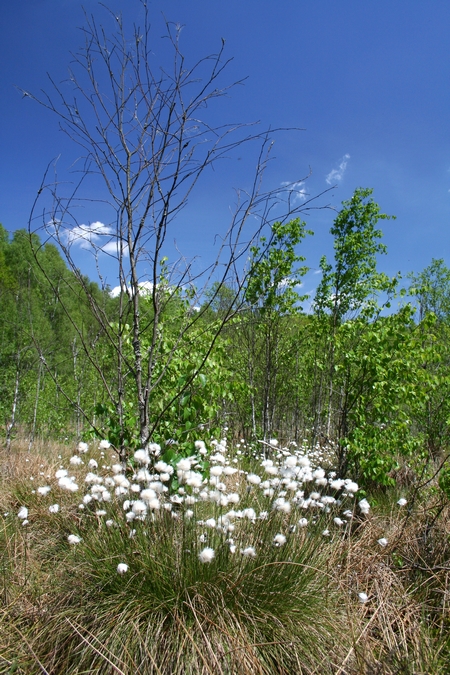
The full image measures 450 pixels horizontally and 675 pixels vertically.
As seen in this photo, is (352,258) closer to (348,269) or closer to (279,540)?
(348,269)

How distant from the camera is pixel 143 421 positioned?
8.86ft

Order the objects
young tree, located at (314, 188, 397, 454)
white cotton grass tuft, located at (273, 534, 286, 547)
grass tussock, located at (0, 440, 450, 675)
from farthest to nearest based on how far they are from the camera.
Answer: young tree, located at (314, 188, 397, 454) → white cotton grass tuft, located at (273, 534, 286, 547) → grass tussock, located at (0, 440, 450, 675)

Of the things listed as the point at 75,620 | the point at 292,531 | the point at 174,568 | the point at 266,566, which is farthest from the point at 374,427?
the point at 75,620

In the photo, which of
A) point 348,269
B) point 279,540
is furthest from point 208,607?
point 348,269

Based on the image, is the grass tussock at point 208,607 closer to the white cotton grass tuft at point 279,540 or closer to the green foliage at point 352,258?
the white cotton grass tuft at point 279,540

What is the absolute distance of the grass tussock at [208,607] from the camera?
1861mm

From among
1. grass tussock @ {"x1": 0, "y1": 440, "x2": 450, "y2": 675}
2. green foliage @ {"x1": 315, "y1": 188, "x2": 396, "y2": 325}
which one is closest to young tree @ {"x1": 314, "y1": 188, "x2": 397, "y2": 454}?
green foliage @ {"x1": 315, "y1": 188, "x2": 396, "y2": 325}

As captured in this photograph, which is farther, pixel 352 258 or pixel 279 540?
pixel 352 258

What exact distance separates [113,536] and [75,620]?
1.68 feet

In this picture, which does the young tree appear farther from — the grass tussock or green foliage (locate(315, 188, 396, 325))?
the grass tussock

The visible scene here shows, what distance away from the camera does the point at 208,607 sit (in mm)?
2033

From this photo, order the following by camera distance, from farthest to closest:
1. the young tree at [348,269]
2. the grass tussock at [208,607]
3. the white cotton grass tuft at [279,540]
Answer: the young tree at [348,269] < the white cotton grass tuft at [279,540] < the grass tussock at [208,607]

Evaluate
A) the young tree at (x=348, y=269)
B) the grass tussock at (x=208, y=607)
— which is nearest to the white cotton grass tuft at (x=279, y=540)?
the grass tussock at (x=208, y=607)

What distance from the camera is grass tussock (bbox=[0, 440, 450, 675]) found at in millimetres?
1861
